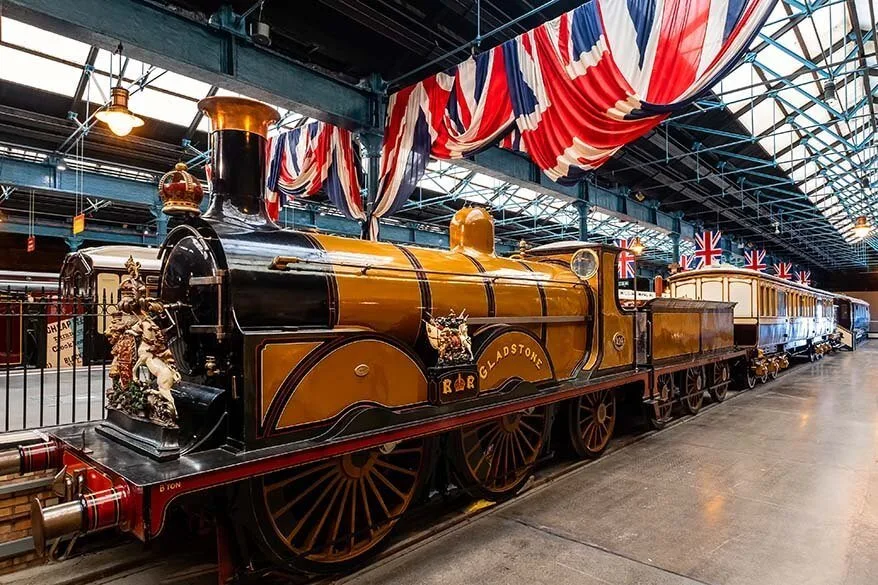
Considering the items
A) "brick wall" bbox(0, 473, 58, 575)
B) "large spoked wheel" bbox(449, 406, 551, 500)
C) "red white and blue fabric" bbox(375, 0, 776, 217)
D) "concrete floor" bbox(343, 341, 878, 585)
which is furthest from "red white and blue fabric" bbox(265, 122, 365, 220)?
"concrete floor" bbox(343, 341, 878, 585)

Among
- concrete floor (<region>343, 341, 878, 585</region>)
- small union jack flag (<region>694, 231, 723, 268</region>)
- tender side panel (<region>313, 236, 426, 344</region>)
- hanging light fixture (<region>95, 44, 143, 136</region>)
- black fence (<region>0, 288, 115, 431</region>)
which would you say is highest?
hanging light fixture (<region>95, 44, 143, 136</region>)

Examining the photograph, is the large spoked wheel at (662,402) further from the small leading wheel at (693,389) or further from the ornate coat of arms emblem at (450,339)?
the ornate coat of arms emblem at (450,339)

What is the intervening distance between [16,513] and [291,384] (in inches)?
100

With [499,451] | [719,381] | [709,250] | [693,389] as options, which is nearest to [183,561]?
[499,451]

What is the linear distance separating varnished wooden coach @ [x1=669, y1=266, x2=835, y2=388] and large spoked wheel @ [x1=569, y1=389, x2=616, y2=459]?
6776 millimetres

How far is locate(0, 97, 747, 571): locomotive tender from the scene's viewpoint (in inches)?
101

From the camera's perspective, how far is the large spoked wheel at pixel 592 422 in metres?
5.28

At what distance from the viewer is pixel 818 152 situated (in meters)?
13.4

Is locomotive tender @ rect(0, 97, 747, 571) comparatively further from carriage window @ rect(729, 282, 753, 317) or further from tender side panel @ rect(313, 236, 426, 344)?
carriage window @ rect(729, 282, 753, 317)

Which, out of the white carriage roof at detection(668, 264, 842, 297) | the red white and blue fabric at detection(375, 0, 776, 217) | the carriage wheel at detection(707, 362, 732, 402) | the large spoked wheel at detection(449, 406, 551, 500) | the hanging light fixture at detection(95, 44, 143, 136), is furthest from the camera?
the white carriage roof at detection(668, 264, 842, 297)

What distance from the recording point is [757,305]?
11047 millimetres

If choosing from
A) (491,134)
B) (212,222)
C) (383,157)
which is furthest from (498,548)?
(383,157)

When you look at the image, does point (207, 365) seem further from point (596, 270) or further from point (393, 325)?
point (596, 270)

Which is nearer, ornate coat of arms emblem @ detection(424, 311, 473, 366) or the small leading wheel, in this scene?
ornate coat of arms emblem @ detection(424, 311, 473, 366)
